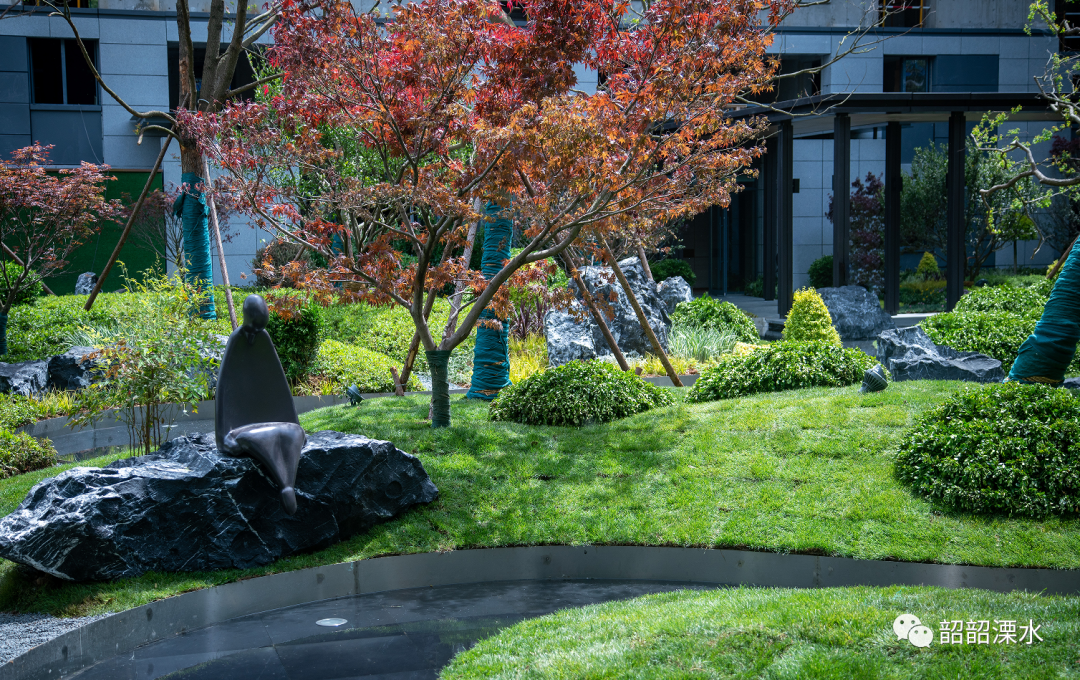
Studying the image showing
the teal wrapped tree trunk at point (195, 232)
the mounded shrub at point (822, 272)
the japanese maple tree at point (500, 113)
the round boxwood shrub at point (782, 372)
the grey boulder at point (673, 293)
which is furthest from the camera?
the mounded shrub at point (822, 272)

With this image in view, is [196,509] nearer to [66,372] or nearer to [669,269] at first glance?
[66,372]

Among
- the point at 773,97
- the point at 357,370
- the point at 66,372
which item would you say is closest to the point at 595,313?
the point at 357,370

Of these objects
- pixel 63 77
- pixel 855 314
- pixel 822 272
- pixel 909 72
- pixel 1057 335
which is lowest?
pixel 855 314

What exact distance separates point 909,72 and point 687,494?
2331 centimetres

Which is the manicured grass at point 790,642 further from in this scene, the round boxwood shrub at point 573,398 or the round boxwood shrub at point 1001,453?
the round boxwood shrub at point 573,398

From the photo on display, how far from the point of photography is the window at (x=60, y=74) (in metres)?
22.8

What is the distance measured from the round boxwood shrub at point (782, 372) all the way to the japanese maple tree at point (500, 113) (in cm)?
203

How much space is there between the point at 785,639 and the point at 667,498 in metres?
3.02

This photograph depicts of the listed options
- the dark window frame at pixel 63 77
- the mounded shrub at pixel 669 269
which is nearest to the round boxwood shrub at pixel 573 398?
the mounded shrub at pixel 669 269

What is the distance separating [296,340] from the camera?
39.5 feet

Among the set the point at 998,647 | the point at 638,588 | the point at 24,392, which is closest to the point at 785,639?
the point at 998,647

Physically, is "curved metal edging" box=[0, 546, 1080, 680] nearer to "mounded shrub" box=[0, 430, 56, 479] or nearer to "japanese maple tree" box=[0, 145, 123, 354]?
"mounded shrub" box=[0, 430, 56, 479]

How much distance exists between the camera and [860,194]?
2461 cm

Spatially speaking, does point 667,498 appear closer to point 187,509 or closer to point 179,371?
point 187,509
